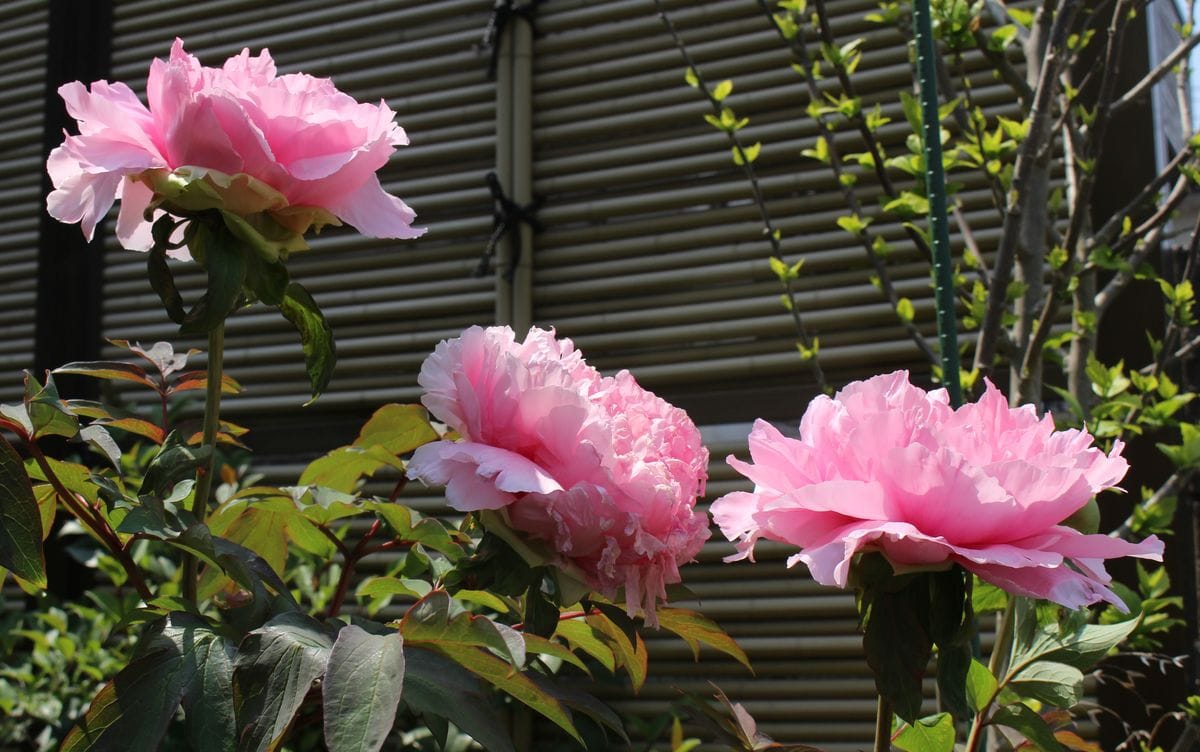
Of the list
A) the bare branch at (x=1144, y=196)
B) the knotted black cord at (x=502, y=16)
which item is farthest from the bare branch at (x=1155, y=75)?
the knotted black cord at (x=502, y=16)

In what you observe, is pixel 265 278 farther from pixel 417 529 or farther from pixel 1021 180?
pixel 1021 180

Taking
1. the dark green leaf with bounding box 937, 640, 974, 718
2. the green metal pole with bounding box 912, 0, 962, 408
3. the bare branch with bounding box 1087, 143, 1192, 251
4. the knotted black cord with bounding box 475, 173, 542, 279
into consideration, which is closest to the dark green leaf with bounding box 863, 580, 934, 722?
the dark green leaf with bounding box 937, 640, 974, 718

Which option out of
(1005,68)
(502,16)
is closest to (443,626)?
(1005,68)

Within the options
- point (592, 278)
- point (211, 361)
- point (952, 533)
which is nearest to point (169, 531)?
point (211, 361)

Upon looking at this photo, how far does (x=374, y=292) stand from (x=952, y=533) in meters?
2.19

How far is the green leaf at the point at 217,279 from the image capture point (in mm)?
600

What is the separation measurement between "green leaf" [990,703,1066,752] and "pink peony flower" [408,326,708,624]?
23cm

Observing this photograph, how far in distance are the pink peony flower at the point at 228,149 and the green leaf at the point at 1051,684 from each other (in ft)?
1.58

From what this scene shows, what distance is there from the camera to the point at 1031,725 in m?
0.66

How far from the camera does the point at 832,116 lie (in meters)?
2.28

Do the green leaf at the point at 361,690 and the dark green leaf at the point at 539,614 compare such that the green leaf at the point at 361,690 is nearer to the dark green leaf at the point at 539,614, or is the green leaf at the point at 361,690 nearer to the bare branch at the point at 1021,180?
the dark green leaf at the point at 539,614

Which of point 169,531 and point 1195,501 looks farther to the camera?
point 1195,501

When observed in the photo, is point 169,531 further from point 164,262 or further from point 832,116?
point 832,116

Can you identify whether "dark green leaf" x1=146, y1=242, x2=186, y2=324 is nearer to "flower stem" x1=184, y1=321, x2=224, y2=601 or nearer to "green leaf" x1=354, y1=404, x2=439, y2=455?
"flower stem" x1=184, y1=321, x2=224, y2=601
